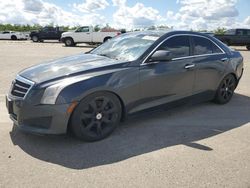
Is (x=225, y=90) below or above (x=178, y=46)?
below

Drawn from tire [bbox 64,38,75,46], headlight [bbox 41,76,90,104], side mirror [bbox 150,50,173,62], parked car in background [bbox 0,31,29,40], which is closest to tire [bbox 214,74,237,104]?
side mirror [bbox 150,50,173,62]

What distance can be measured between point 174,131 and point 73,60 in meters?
1.98

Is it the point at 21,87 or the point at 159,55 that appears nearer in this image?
the point at 21,87

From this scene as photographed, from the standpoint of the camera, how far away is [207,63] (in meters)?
5.71

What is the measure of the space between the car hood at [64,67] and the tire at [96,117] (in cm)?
46

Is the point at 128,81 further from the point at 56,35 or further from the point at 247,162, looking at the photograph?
the point at 56,35

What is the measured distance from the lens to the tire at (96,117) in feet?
13.6

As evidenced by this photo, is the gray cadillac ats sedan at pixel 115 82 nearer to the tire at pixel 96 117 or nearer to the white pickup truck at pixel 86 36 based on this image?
the tire at pixel 96 117

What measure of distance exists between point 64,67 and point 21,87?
68cm

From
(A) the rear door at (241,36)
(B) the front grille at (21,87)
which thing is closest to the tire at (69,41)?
(A) the rear door at (241,36)

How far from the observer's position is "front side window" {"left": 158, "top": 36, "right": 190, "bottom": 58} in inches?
203

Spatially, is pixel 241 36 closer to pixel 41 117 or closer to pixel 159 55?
pixel 159 55

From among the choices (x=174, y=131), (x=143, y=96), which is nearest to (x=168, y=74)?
(x=143, y=96)

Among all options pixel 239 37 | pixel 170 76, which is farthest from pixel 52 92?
pixel 239 37
